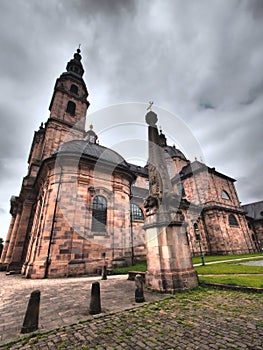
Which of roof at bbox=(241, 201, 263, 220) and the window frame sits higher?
roof at bbox=(241, 201, 263, 220)

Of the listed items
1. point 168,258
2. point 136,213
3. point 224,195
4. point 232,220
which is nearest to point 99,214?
point 136,213

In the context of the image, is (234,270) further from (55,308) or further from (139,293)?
(55,308)

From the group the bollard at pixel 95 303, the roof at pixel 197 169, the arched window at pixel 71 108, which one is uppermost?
the arched window at pixel 71 108

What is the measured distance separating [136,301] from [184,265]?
7.14 feet

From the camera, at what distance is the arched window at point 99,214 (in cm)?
1359

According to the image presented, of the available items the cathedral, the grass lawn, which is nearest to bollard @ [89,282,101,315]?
the grass lawn

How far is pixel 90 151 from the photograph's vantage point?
52.2 ft

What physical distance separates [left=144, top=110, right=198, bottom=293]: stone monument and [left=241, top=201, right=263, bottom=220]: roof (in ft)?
132

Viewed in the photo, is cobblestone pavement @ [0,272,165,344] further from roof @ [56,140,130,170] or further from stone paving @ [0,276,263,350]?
roof @ [56,140,130,170]

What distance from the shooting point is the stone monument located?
5998mm

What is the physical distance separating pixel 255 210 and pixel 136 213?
3436 cm

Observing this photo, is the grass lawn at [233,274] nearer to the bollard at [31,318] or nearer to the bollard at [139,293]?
the bollard at [139,293]

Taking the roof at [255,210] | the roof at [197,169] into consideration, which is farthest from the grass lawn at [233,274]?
the roof at [255,210]

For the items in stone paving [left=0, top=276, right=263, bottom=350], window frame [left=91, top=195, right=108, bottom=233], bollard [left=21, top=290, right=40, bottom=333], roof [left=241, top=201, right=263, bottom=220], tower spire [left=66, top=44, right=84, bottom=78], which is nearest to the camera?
stone paving [left=0, top=276, right=263, bottom=350]
